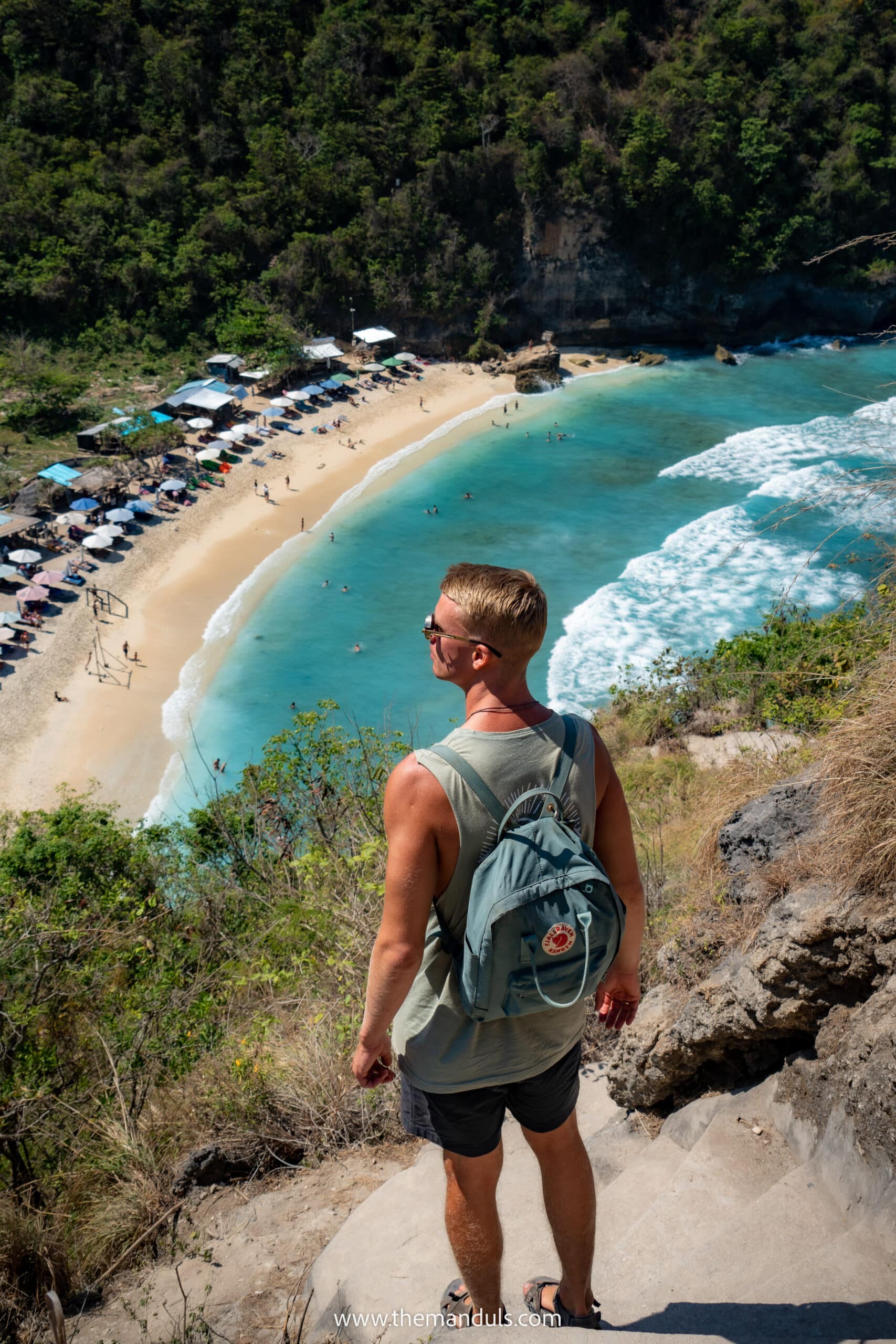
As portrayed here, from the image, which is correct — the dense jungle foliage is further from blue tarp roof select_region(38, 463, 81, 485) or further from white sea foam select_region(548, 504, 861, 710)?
white sea foam select_region(548, 504, 861, 710)

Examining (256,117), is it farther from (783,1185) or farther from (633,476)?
(783,1185)

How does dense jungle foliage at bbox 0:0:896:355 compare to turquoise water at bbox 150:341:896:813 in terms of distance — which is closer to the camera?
turquoise water at bbox 150:341:896:813

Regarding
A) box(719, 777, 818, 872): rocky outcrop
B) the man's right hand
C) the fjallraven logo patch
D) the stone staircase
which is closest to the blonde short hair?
the fjallraven logo patch

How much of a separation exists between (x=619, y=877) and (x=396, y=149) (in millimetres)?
50450

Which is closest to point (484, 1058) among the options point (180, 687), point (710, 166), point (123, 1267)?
point (123, 1267)

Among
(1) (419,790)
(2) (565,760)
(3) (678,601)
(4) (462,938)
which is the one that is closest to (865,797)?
(2) (565,760)

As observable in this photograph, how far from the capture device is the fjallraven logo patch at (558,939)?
2289 millimetres

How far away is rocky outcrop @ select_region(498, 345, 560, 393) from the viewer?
136 feet

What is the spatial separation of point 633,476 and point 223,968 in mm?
31420

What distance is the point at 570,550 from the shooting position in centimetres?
3008

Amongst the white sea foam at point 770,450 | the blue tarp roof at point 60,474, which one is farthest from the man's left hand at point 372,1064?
the white sea foam at point 770,450

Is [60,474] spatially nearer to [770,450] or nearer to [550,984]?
[770,450]

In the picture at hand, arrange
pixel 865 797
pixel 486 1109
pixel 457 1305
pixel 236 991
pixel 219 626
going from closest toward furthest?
pixel 486 1109 < pixel 457 1305 < pixel 865 797 < pixel 236 991 < pixel 219 626

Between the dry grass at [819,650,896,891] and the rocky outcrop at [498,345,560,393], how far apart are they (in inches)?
1578
